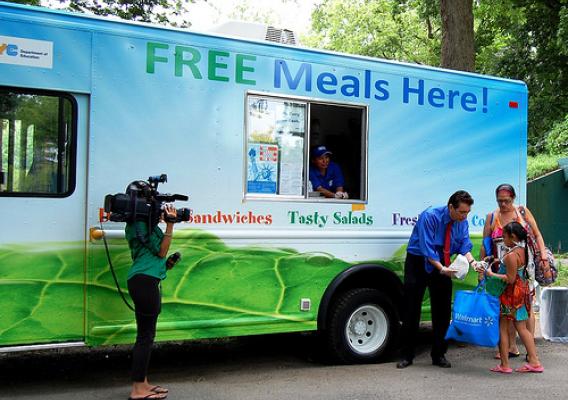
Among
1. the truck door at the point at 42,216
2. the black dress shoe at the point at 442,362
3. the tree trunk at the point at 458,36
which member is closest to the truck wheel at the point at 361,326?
the black dress shoe at the point at 442,362

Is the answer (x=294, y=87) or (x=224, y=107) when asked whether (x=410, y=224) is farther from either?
(x=224, y=107)

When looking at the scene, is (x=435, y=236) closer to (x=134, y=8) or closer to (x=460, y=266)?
(x=460, y=266)

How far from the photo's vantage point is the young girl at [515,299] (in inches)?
239

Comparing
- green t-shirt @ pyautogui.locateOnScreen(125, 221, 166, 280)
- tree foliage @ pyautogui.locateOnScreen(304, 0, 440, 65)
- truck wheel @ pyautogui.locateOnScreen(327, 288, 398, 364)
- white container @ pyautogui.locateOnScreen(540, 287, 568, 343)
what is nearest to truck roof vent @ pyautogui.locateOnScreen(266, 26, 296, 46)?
green t-shirt @ pyautogui.locateOnScreen(125, 221, 166, 280)

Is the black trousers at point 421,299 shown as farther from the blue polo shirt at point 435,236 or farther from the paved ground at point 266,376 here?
the paved ground at point 266,376

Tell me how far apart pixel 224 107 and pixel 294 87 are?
74cm

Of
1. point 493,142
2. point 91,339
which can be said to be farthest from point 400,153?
point 91,339

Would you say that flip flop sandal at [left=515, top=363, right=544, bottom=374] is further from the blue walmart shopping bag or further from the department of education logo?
the department of education logo

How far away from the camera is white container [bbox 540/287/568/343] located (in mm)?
7508

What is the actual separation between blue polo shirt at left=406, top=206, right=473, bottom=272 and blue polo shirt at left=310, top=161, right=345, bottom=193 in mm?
876

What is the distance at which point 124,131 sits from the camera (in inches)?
208

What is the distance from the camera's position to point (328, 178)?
659 centimetres

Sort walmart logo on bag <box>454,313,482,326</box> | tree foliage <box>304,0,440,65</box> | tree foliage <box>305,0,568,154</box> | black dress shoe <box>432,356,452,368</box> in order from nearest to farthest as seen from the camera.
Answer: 1. walmart logo on bag <box>454,313,482,326</box>
2. black dress shoe <box>432,356,452,368</box>
3. tree foliage <box>305,0,568,154</box>
4. tree foliage <box>304,0,440,65</box>

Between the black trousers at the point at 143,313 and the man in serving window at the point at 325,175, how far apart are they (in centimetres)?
211
